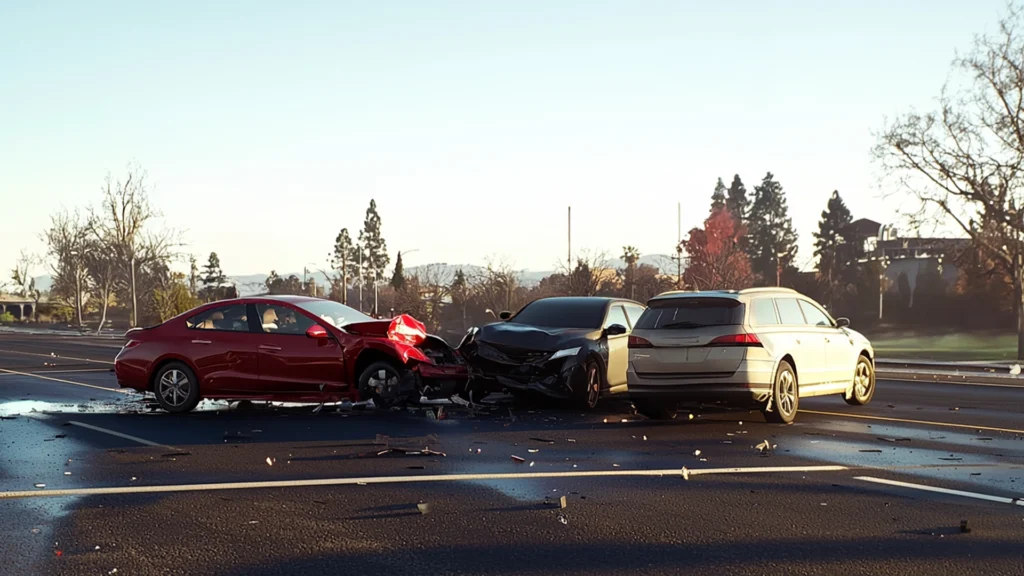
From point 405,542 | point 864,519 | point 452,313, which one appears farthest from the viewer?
point 452,313

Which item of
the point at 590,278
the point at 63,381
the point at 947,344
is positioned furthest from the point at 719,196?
the point at 63,381

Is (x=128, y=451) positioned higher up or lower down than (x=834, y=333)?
lower down

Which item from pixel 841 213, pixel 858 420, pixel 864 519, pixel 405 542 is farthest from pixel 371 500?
pixel 841 213

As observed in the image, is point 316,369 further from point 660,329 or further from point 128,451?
point 660,329

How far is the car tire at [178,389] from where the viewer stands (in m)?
13.1

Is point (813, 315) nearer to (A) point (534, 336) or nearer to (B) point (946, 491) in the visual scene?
(A) point (534, 336)

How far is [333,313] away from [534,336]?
2.85 metres

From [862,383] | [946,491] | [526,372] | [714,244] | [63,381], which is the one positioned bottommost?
[946,491]

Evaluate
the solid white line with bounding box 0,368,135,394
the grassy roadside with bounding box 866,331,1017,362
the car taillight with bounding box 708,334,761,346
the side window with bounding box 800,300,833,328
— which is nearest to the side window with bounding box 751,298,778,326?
the car taillight with bounding box 708,334,761,346

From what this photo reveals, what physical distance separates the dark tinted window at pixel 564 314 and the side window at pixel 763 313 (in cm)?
263

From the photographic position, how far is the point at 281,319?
1334 centimetres

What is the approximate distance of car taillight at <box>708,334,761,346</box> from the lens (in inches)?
454

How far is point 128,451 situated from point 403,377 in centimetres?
414

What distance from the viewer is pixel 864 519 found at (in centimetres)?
657
